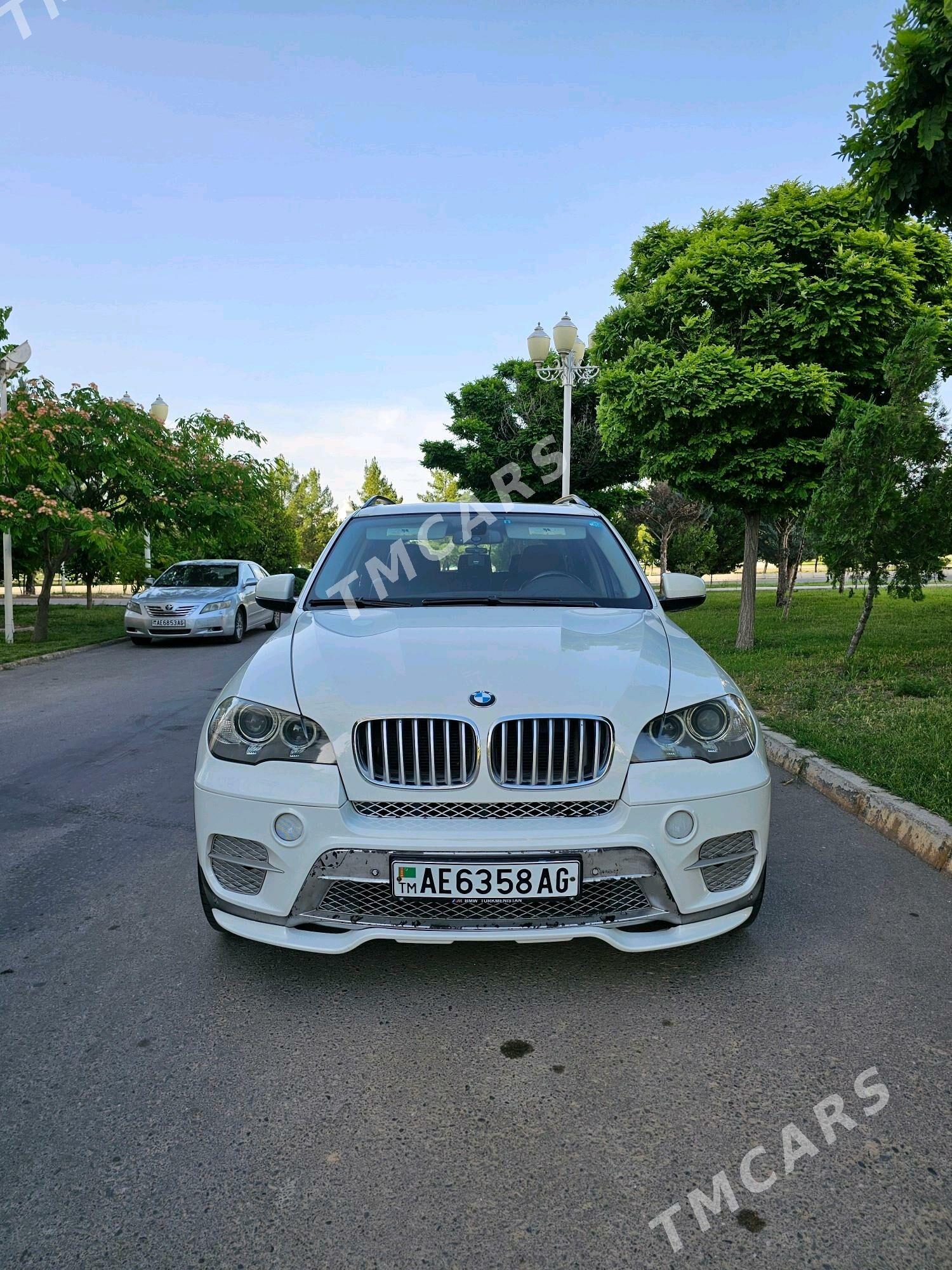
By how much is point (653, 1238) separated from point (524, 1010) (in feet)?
3.00

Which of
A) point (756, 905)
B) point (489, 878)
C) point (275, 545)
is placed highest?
point (275, 545)

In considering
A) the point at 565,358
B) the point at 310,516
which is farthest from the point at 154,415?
the point at 310,516

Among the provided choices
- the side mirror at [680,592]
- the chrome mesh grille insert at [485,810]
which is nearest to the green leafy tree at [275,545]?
the side mirror at [680,592]

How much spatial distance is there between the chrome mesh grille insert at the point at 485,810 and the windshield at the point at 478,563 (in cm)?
125

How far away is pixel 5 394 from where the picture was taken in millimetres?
14234

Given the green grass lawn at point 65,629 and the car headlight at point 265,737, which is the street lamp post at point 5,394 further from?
the car headlight at point 265,737

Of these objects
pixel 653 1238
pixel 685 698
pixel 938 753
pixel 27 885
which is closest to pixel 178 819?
pixel 27 885

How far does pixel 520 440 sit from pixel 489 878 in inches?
1248

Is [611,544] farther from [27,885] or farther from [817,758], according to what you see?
[27,885]

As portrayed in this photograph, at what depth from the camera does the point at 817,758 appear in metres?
5.50

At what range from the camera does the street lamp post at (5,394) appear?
1395 cm

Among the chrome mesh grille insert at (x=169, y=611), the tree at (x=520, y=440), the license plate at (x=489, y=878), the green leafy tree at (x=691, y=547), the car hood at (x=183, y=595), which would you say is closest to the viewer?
the license plate at (x=489, y=878)

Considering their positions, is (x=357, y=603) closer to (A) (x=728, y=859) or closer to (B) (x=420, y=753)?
(B) (x=420, y=753)
